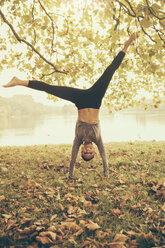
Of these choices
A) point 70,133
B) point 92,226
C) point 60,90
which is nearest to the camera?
point 92,226

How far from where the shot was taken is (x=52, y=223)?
11.4ft

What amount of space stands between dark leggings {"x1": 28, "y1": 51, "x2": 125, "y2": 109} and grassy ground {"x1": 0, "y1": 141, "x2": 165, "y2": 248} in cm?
208

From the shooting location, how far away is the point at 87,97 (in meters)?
5.03

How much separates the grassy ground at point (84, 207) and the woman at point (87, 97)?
1036 mm

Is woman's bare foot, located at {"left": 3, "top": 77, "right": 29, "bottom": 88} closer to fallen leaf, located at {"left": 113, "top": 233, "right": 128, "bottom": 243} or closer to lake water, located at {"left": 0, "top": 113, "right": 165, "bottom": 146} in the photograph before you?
fallen leaf, located at {"left": 113, "top": 233, "right": 128, "bottom": 243}

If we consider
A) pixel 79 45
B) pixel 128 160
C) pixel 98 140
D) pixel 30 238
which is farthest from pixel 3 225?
pixel 79 45

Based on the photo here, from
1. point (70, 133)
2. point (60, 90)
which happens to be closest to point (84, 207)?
point (60, 90)

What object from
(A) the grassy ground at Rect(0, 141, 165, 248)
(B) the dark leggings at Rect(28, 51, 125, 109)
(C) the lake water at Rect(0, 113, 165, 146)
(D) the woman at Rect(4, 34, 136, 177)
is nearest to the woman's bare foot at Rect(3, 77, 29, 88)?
(D) the woman at Rect(4, 34, 136, 177)

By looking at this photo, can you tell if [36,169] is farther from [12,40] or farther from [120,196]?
[12,40]

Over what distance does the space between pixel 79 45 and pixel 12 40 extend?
126 inches

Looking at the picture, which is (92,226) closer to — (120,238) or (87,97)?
(120,238)

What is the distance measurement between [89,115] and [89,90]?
0.62 metres

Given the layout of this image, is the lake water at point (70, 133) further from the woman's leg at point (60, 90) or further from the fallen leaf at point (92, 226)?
the fallen leaf at point (92, 226)

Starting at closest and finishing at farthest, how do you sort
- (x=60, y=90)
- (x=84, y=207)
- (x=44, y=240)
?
(x=44, y=240) < (x=84, y=207) < (x=60, y=90)
